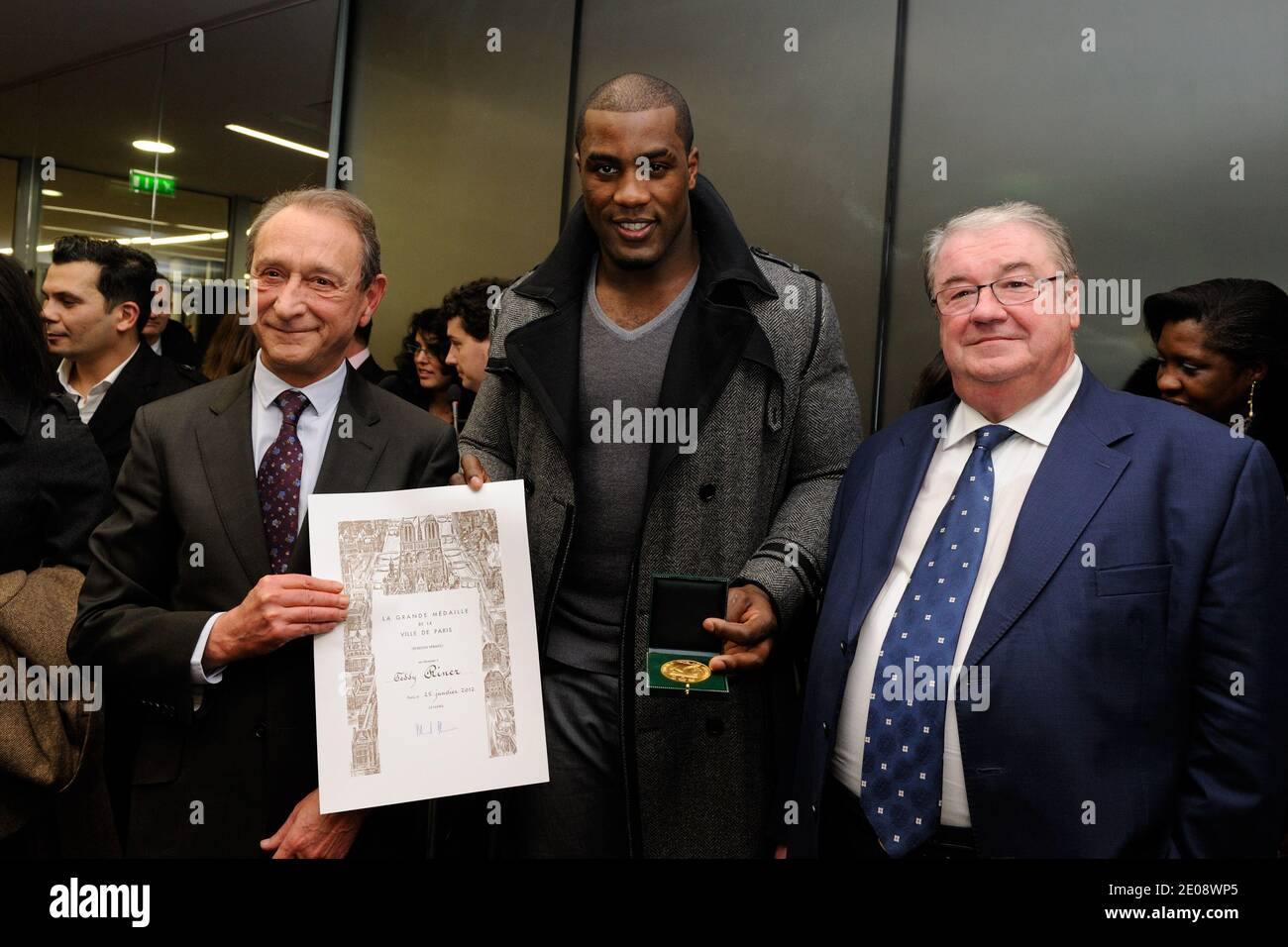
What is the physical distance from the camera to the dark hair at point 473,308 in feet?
13.7

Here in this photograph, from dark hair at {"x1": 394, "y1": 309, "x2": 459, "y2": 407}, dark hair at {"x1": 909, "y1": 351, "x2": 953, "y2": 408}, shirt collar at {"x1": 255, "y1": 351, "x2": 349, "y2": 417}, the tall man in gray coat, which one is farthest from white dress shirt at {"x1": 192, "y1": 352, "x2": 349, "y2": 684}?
dark hair at {"x1": 394, "y1": 309, "x2": 459, "y2": 407}

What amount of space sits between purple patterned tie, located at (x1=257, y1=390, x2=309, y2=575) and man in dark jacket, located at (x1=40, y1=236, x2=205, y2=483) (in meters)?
2.32

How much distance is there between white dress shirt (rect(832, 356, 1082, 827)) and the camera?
189 centimetres

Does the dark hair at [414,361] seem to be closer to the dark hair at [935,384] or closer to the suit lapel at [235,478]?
the dark hair at [935,384]

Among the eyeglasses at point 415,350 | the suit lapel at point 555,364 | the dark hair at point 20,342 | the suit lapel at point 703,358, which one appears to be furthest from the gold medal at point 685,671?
the eyeglasses at point 415,350

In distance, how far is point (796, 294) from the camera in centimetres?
228

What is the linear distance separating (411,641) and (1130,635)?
1261 millimetres

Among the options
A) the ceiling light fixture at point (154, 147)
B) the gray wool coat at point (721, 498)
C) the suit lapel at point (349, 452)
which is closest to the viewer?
the suit lapel at point (349, 452)

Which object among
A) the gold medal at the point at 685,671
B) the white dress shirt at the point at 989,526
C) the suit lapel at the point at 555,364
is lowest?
the gold medal at the point at 685,671

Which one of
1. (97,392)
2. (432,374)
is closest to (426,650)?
(97,392)

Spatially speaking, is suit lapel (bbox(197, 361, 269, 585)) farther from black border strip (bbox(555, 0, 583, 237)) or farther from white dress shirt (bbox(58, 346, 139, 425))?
black border strip (bbox(555, 0, 583, 237))

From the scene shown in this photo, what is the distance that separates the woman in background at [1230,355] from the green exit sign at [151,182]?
7.20 m

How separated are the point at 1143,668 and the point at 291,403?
163cm
